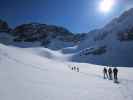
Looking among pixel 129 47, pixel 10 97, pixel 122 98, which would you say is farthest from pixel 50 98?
pixel 129 47

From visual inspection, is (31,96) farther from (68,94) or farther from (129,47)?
(129,47)

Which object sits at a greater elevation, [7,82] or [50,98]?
[7,82]

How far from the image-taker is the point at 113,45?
142000 millimetres

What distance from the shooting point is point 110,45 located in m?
143

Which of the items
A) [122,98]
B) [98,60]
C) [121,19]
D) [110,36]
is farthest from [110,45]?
[122,98]

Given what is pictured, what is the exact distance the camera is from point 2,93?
856cm

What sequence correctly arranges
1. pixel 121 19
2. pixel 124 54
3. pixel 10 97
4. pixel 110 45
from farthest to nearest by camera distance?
pixel 121 19 → pixel 110 45 → pixel 124 54 → pixel 10 97

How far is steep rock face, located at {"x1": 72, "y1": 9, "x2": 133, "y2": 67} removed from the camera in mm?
120731

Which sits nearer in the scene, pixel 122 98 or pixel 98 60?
pixel 122 98

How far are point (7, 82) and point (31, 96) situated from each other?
2.32 m

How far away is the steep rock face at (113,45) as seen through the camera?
121 m

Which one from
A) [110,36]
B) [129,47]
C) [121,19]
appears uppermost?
[121,19]

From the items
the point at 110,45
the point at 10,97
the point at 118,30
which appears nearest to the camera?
the point at 10,97

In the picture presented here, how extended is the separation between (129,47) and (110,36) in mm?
25222
